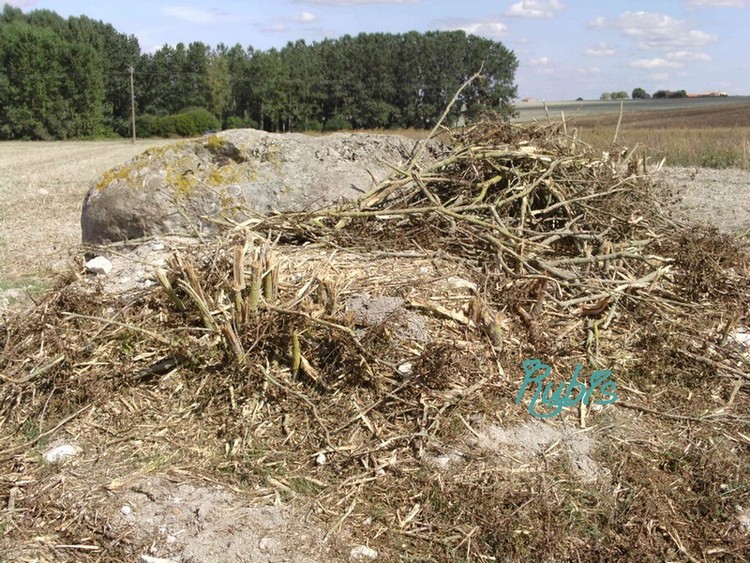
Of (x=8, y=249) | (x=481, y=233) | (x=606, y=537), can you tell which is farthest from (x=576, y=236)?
(x=8, y=249)

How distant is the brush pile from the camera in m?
3.29

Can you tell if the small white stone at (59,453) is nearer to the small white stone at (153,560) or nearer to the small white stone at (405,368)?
the small white stone at (153,560)

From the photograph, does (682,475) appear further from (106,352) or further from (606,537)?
(106,352)

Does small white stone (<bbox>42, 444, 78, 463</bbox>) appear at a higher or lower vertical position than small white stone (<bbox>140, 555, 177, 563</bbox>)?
higher

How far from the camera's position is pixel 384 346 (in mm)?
3852

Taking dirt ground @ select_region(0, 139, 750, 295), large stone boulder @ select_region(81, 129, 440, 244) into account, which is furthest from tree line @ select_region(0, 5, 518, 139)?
large stone boulder @ select_region(81, 129, 440, 244)

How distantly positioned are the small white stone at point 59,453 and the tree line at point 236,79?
47182 millimetres

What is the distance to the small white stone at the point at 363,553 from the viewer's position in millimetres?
2963

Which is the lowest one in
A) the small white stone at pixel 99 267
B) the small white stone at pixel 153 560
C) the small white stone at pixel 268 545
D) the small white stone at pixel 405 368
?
the small white stone at pixel 153 560

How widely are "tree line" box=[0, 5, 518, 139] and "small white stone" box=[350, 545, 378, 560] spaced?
48.2 meters

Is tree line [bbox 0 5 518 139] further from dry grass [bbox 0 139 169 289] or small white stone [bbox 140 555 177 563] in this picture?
small white stone [bbox 140 555 177 563]

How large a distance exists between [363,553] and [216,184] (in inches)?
137

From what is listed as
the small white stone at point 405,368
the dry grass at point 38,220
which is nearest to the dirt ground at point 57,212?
Answer: the dry grass at point 38,220

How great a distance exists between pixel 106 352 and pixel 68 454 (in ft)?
2.25
